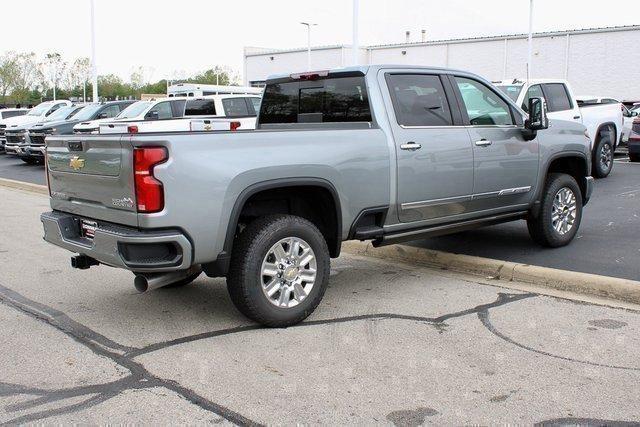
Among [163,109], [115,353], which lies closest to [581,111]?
[163,109]

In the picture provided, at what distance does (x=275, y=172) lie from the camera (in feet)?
16.2

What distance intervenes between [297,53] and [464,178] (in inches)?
2134

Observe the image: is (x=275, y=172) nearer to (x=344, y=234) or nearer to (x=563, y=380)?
(x=344, y=234)

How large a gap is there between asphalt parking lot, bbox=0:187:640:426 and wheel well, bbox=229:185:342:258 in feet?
2.22

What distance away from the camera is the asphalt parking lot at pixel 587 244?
266 inches

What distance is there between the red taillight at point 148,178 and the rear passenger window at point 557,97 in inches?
395

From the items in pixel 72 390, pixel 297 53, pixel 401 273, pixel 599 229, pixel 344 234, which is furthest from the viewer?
pixel 297 53

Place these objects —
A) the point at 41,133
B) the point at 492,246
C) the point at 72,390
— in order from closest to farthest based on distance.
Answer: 1. the point at 72,390
2. the point at 492,246
3. the point at 41,133

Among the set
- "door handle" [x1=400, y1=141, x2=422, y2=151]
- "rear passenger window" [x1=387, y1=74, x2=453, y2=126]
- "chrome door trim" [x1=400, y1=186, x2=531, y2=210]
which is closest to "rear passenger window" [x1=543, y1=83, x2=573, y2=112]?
"chrome door trim" [x1=400, y1=186, x2=531, y2=210]

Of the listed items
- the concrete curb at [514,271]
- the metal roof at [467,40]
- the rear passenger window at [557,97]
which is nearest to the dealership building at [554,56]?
the metal roof at [467,40]

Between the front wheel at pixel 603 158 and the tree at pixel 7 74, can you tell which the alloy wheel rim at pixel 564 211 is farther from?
the tree at pixel 7 74

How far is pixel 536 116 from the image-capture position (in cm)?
665

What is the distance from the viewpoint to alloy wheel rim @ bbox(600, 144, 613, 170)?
45.3 feet

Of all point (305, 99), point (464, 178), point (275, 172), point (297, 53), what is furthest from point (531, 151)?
point (297, 53)
